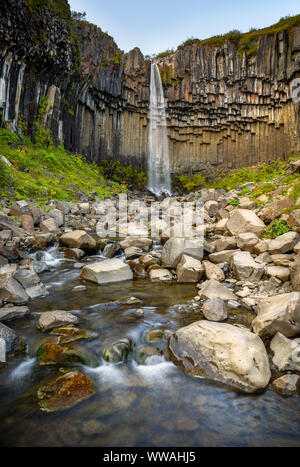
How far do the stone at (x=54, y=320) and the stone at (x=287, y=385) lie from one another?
101 inches

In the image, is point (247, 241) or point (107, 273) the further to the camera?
point (247, 241)

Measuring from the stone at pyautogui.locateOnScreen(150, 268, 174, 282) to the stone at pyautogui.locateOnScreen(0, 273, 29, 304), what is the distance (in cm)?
254

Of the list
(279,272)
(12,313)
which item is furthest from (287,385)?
(12,313)

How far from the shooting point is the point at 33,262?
5.79 meters

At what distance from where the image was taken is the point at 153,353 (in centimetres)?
309

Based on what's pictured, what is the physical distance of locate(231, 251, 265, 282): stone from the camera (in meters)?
5.00

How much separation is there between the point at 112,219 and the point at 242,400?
32.3ft

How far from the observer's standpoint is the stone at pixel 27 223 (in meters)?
7.95

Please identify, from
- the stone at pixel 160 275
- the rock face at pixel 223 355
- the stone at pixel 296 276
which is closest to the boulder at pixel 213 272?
the stone at pixel 160 275

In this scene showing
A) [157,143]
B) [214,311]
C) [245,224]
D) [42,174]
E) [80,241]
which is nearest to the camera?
[214,311]

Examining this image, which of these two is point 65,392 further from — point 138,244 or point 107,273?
point 138,244

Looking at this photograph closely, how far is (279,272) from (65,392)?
395 cm

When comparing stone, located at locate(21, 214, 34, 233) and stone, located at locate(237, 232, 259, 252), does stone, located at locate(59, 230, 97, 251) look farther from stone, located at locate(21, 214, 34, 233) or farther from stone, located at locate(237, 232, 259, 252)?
stone, located at locate(237, 232, 259, 252)

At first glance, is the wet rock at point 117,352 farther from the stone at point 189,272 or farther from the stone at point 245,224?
the stone at point 245,224
